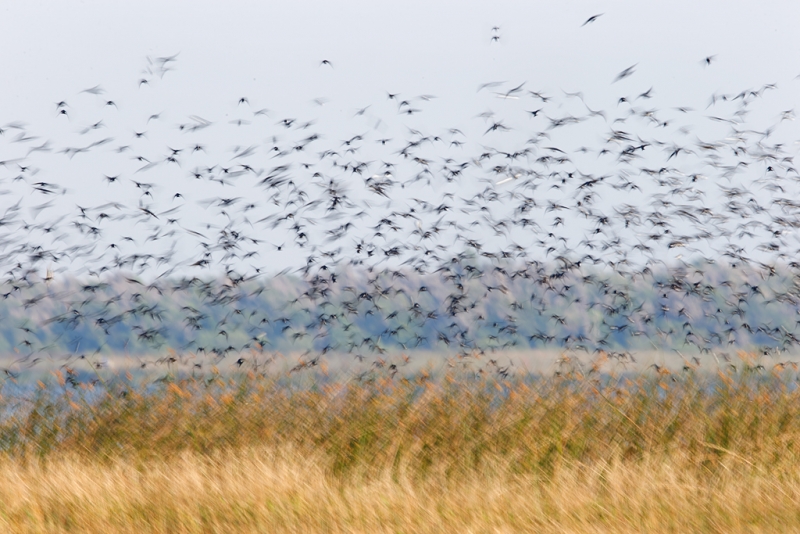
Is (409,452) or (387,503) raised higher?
(387,503)

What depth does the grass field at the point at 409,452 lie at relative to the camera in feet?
19.6

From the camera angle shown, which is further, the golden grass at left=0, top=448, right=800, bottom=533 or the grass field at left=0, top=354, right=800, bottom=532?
the grass field at left=0, top=354, right=800, bottom=532

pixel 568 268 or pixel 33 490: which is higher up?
pixel 33 490

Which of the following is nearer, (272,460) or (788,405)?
(272,460)

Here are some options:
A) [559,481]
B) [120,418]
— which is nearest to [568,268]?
[559,481]

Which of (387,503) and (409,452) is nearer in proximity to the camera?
(387,503)

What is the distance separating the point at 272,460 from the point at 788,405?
209 inches

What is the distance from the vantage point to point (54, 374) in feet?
32.4

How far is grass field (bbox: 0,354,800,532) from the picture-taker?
597 centimetres

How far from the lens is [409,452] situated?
797cm

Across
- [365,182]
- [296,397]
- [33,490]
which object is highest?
[365,182]

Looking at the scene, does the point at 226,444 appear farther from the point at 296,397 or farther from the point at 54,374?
the point at 54,374

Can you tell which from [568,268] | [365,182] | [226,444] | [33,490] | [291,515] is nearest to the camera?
[291,515]

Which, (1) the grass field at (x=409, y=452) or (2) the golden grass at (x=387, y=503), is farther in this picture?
(1) the grass field at (x=409, y=452)
